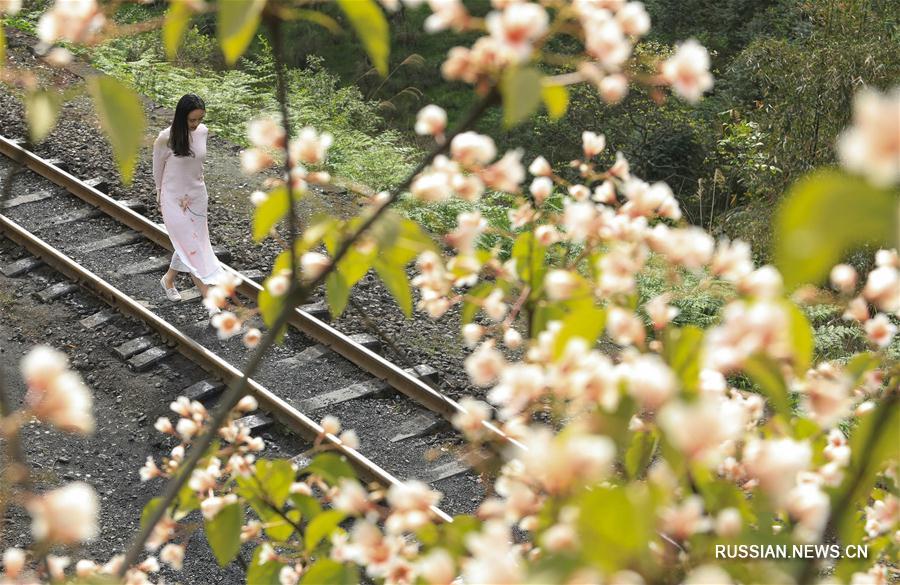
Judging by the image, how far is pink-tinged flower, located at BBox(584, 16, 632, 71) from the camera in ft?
4.06

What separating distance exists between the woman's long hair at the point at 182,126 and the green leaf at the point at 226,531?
591cm

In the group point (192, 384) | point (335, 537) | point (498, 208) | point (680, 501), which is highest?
point (680, 501)

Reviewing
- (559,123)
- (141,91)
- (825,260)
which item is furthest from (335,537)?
(559,123)

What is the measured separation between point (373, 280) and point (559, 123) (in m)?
7.93

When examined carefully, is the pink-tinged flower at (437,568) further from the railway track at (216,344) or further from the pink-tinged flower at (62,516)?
the railway track at (216,344)

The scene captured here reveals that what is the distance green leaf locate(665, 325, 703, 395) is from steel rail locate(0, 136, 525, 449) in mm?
3768

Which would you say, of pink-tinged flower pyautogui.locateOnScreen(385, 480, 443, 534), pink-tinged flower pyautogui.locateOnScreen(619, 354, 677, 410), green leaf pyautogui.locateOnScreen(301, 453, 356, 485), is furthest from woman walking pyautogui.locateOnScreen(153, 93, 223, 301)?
pink-tinged flower pyautogui.locateOnScreen(619, 354, 677, 410)

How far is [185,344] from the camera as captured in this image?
6.99 meters

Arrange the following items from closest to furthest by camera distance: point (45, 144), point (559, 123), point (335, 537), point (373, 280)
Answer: point (335, 537) < point (373, 280) < point (45, 144) < point (559, 123)

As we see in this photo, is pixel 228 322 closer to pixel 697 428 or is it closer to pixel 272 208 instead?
pixel 272 208

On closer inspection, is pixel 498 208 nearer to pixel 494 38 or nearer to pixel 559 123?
pixel 559 123

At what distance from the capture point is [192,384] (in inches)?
265

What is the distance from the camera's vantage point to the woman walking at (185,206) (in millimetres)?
7551

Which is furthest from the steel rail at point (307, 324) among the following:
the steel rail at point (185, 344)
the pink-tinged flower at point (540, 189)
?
the pink-tinged flower at point (540, 189)
